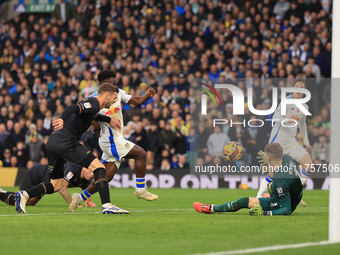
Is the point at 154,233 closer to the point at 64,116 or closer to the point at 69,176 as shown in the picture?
the point at 64,116

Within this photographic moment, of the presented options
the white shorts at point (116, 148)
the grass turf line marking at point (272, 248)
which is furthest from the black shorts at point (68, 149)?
the grass turf line marking at point (272, 248)

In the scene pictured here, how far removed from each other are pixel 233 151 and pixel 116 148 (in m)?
2.04

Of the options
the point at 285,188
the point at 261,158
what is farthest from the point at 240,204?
the point at 261,158

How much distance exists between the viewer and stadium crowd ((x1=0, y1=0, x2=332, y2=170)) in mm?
17000

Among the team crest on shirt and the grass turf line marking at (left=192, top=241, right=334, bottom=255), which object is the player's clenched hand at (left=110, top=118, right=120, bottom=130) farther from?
the grass turf line marking at (left=192, top=241, right=334, bottom=255)

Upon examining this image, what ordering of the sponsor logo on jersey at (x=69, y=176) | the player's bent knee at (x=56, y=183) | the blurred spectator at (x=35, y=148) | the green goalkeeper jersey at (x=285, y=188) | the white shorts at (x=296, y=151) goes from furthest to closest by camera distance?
the blurred spectator at (x=35, y=148) → the sponsor logo on jersey at (x=69, y=176) → the white shorts at (x=296, y=151) → the player's bent knee at (x=56, y=183) → the green goalkeeper jersey at (x=285, y=188)

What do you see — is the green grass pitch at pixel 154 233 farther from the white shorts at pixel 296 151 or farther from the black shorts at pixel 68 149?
the white shorts at pixel 296 151

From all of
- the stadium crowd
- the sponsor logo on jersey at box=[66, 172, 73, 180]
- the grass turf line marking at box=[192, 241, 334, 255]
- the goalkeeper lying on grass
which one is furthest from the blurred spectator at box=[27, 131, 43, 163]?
the grass turf line marking at box=[192, 241, 334, 255]

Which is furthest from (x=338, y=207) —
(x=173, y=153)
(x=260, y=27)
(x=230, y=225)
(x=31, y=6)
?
(x=31, y=6)

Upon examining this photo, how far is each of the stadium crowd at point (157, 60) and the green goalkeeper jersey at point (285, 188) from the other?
5.56 m

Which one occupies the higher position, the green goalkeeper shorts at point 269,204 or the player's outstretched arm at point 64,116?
the player's outstretched arm at point 64,116

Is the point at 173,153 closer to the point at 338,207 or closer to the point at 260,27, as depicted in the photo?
the point at 260,27

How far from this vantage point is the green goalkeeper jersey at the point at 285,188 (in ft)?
24.6

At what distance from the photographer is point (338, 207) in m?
4.90
